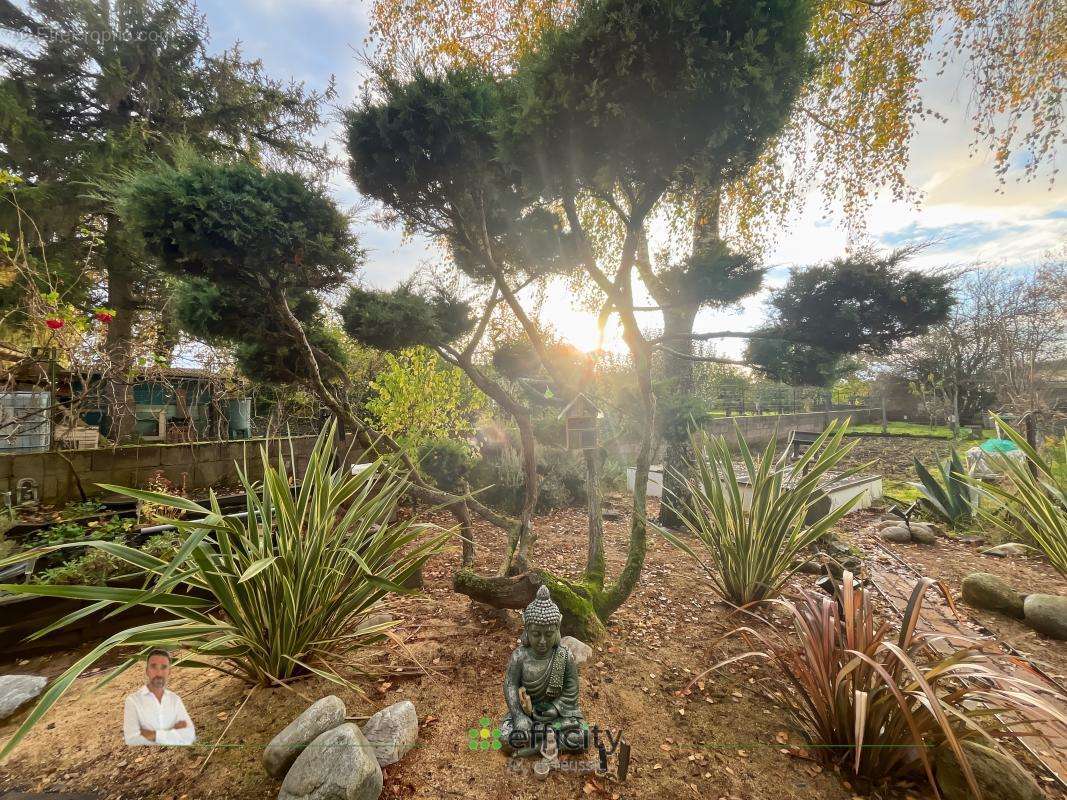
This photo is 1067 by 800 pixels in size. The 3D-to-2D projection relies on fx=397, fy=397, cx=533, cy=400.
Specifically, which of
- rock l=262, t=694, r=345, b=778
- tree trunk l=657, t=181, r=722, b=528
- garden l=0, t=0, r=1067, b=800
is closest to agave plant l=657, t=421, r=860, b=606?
garden l=0, t=0, r=1067, b=800

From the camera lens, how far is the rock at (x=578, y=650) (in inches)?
79.3

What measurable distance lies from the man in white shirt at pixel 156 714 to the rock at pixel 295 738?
0.25 m

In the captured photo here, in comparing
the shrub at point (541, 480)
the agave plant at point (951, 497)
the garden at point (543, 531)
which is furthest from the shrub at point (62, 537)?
the agave plant at point (951, 497)

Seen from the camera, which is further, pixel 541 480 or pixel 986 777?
pixel 541 480

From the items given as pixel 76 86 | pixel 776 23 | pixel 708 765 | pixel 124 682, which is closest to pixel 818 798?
pixel 708 765

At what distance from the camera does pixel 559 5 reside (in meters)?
3.65

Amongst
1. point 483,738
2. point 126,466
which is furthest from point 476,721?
point 126,466

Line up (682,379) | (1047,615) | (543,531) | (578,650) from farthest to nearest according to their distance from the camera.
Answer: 1. (682,379)
2. (543,531)
3. (1047,615)
4. (578,650)

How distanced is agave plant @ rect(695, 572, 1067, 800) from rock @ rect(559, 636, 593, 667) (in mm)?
771

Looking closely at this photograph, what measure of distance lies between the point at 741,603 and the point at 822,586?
0.70m

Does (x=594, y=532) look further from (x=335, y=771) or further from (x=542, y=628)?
(x=335, y=771)

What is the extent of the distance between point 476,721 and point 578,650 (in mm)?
626

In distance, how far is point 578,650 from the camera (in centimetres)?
203

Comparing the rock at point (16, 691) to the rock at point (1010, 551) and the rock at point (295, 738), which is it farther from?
the rock at point (1010, 551)
